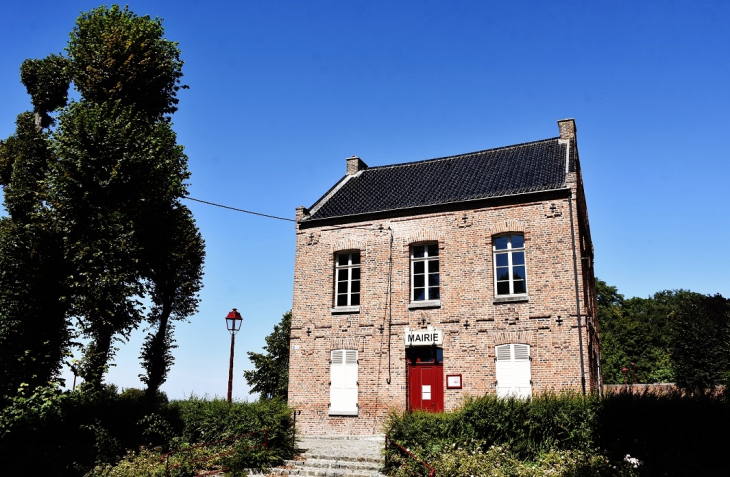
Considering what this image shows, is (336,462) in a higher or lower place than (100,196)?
lower

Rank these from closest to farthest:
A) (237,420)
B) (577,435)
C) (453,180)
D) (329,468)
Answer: (577,435)
(329,468)
(237,420)
(453,180)

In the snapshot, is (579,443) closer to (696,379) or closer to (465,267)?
(465,267)

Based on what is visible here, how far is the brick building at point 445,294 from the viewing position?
1612 cm

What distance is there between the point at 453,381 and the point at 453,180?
23.0 ft

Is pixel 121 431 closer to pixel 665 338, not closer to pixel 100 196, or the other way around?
pixel 100 196

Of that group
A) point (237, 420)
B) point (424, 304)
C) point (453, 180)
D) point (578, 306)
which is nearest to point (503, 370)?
point (578, 306)

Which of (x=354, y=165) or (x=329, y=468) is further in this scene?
(x=354, y=165)

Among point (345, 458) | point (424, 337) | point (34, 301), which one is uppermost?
Answer: point (34, 301)

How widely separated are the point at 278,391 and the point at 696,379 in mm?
27882

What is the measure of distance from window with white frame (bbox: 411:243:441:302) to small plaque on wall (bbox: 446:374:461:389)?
2.41m

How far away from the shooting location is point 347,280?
19047 millimetres

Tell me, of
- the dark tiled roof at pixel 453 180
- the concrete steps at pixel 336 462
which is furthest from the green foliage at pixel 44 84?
the concrete steps at pixel 336 462

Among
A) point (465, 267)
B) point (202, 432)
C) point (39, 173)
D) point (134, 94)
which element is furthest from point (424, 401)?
point (39, 173)

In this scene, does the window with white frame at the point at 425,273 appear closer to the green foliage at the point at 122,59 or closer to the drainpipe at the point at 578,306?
the drainpipe at the point at 578,306
